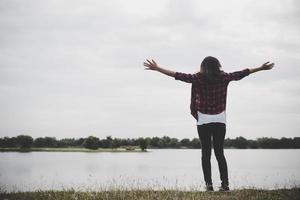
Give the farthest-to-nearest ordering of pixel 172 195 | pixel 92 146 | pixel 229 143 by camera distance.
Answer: pixel 92 146 < pixel 229 143 < pixel 172 195

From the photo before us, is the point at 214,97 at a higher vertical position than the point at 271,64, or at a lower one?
lower

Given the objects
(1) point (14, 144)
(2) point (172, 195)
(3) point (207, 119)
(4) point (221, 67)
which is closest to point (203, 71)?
(4) point (221, 67)

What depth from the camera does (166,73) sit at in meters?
7.58

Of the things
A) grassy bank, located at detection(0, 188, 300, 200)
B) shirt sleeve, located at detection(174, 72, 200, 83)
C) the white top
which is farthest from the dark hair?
grassy bank, located at detection(0, 188, 300, 200)

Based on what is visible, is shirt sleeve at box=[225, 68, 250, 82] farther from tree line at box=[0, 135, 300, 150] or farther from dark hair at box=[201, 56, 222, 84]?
tree line at box=[0, 135, 300, 150]

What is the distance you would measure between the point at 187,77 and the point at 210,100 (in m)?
0.68

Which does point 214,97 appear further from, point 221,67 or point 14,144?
point 14,144

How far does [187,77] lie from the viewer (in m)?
7.63

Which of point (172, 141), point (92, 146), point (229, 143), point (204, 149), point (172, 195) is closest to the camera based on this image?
point (172, 195)

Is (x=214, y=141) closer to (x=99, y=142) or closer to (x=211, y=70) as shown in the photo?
(x=211, y=70)

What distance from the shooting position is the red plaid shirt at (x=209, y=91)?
763 cm

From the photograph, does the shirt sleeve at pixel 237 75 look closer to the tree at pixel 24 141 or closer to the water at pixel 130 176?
the water at pixel 130 176

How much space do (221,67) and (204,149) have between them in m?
1.76

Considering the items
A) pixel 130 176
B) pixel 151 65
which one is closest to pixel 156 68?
pixel 151 65
